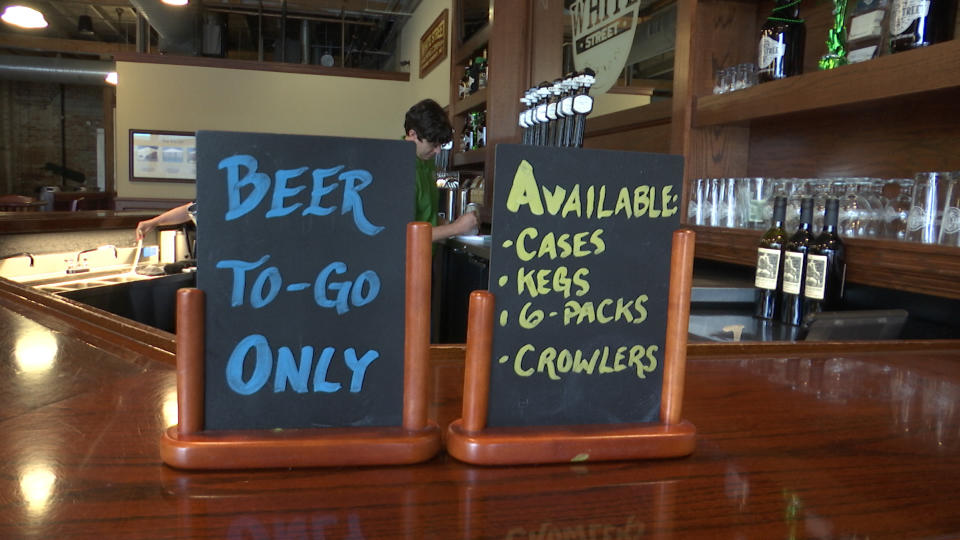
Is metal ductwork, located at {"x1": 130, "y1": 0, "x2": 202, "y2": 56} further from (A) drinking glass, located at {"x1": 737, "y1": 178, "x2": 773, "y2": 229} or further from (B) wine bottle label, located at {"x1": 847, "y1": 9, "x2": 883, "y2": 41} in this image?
(B) wine bottle label, located at {"x1": 847, "y1": 9, "x2": 883, "y2": 41}

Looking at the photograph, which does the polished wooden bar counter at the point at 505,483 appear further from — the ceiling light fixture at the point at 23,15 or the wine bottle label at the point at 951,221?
the ceiling light fixture at the point at 23,15

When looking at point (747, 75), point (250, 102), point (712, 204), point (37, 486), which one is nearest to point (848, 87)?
point (747, 75)

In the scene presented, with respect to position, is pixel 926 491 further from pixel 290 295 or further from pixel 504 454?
pixel 290 295

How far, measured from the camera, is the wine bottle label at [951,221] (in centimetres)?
139

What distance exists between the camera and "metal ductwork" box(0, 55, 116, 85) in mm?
10367

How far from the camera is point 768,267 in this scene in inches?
66.7

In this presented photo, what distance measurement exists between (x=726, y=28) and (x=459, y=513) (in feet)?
7.38

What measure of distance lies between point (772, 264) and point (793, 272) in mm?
64

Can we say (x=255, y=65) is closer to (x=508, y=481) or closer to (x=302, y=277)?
(x=302, y=277)

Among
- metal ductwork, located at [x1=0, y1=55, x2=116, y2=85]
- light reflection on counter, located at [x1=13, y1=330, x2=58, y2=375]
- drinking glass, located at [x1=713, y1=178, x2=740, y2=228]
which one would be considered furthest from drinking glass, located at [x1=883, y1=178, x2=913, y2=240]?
→ metal ductwork, located at [x1=0, y1=55, x2=116, y2=85]

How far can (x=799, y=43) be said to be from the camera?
6.41ft

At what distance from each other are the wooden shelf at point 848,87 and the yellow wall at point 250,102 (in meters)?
5.10

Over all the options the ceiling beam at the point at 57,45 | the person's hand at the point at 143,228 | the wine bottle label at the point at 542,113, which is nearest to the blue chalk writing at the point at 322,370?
the wine bottle label at the point at 542,113

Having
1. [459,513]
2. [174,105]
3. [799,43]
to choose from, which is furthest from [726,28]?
[174,105]
